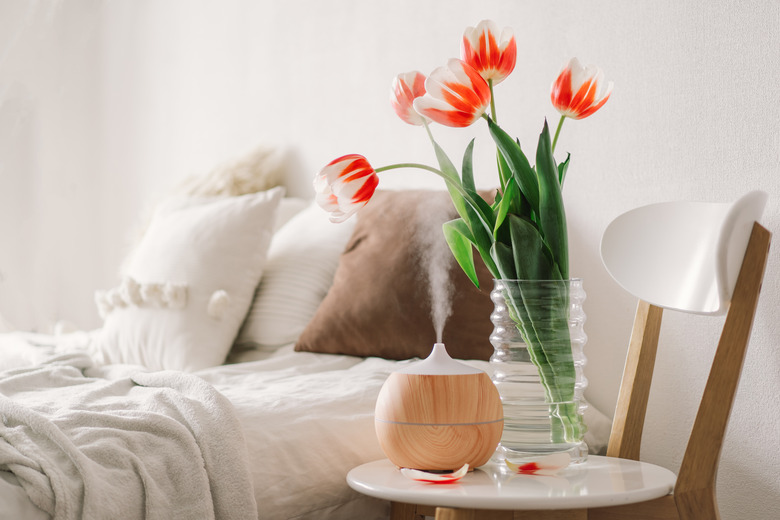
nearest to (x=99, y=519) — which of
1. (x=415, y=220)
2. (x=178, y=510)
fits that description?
(x=178, y=510)

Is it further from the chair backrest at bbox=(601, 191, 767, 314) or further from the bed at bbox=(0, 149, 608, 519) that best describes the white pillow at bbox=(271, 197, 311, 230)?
the chair backrest at bbox=(601, 191, 767, 314)

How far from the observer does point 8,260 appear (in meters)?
2.61

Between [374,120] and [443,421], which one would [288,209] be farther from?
[443,421]

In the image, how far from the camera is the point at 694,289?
41.4 inches

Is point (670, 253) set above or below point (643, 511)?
above

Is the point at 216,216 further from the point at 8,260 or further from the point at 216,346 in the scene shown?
the point at 8,260

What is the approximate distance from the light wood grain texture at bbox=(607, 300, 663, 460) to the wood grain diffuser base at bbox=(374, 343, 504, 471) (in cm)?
27

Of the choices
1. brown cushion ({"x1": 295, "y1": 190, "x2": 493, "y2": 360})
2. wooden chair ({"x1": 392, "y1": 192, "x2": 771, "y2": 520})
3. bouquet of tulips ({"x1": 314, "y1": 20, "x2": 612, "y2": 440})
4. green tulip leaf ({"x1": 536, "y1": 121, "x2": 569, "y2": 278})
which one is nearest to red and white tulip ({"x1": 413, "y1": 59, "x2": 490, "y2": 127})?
bouquet of tulips ({"x1": 314, "y1": 20, "x2": 612, "y2": 440})

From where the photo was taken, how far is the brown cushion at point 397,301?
1.52 metres

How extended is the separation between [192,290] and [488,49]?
42.2 inches

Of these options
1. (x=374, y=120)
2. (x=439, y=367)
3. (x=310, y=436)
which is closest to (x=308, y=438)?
(x=310, y=436)

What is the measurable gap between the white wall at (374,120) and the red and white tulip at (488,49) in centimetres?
44

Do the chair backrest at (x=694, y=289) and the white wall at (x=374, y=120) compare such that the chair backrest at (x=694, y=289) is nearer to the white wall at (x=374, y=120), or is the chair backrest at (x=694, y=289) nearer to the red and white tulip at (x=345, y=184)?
the white wall at (x=374, y=120)

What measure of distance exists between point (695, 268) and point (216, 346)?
3.56 ft
